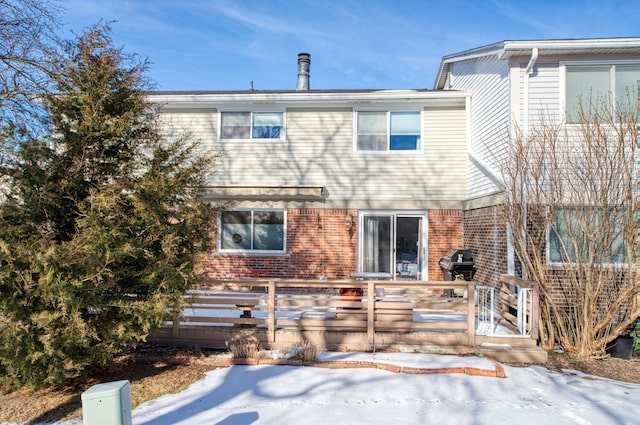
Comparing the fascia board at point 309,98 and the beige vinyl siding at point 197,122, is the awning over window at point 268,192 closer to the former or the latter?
the beige vinyl siding at point 197,122

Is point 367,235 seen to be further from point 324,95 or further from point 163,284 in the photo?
point 163,284

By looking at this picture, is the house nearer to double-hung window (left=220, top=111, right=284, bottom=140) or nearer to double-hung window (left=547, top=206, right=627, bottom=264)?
double-hung window (left=220, top=111, right=284, bottom=140)

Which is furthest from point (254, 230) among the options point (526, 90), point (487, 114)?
point (526, 90)

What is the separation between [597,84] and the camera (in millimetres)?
8266

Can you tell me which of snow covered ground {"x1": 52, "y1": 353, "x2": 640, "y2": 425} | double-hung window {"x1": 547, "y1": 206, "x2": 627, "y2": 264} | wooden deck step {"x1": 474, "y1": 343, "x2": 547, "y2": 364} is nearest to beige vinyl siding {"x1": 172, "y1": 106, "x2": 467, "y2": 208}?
double-hung window {"x1": 547, "y1": 206, "x2": 627, "y2": 264}

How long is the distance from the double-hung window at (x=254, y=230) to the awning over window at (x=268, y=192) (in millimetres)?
496

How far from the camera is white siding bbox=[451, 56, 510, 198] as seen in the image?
8.63 m

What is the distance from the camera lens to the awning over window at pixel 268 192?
1040 centimetres

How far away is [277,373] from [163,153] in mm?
3323

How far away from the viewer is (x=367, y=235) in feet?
35.3

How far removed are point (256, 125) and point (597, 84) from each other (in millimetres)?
7654

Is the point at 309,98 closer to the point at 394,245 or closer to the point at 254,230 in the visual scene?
the point at 254,230

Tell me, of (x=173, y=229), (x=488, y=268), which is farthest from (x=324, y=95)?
(x=173, y=229)

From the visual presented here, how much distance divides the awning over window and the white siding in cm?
375
